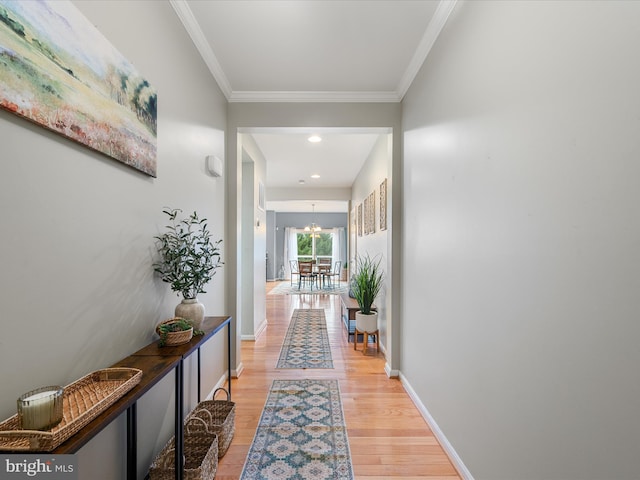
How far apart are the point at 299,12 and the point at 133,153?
1299mm

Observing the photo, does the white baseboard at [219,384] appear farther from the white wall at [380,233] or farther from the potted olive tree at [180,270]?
the white wall at [380,233]

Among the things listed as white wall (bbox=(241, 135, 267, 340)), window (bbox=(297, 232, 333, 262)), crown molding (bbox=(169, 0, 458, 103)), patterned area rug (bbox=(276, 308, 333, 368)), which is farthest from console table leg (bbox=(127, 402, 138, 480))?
window (bbox=(297, 232, 333, 262))

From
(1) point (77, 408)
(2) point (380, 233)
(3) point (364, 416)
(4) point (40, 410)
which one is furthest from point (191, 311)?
(2) point (380, 233)

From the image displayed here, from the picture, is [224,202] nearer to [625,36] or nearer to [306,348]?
[306,348]

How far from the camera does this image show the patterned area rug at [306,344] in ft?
10.3

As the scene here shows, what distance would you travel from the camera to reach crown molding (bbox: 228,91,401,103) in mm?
2732

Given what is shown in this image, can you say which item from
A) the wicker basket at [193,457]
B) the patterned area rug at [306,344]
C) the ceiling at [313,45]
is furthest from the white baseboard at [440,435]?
the ceiling at [313,45]

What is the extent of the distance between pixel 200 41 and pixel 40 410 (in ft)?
7.16

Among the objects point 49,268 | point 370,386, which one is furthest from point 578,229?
point 370,386

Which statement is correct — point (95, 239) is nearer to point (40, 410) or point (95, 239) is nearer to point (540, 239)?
point (40, 410)

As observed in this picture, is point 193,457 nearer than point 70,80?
No

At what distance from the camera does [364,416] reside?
2143 millimetres

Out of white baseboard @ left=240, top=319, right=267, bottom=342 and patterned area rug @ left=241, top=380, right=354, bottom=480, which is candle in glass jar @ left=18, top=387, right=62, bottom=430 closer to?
patterned area rug @ left=241, top=380, right=354, bottom=480

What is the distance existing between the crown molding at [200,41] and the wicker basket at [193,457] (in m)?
2.35
